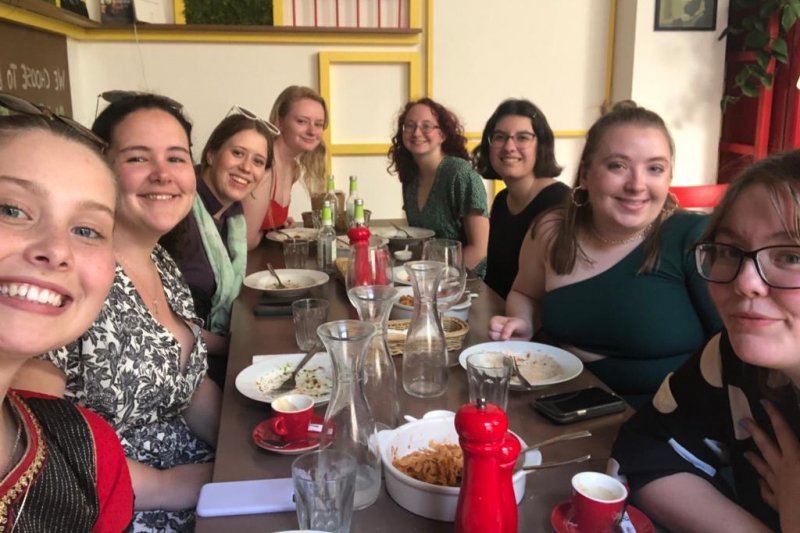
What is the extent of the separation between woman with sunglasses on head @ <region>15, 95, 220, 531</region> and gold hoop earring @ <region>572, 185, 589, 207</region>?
1.00 meters

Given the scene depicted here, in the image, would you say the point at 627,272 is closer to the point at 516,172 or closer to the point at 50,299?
the point at 516,172

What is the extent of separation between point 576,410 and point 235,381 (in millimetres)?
681

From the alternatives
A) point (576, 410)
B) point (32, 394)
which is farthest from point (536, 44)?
point (32, 394)

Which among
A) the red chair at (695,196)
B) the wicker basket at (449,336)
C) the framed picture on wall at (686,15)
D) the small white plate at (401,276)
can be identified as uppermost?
the framed picture on wall at (686,15)

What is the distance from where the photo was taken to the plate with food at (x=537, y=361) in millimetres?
1350

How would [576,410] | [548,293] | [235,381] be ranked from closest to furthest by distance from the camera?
[576,410], [235,381], [548,293]

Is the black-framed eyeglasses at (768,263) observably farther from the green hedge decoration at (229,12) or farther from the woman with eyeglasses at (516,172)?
the green hedge decoration at (229,12)

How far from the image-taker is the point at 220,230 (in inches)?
96.3

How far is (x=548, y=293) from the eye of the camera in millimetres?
1747

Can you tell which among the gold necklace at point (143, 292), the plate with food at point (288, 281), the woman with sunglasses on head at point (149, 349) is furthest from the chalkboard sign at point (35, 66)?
the gold necklace at point (143, 292)

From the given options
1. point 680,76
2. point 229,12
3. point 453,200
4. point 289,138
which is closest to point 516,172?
point 453,200

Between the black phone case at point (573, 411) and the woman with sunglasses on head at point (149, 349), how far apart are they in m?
0.70

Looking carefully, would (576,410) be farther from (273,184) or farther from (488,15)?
(488,15)

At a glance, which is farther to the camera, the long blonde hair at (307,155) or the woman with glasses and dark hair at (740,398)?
the long blonde hair at (307,155)
